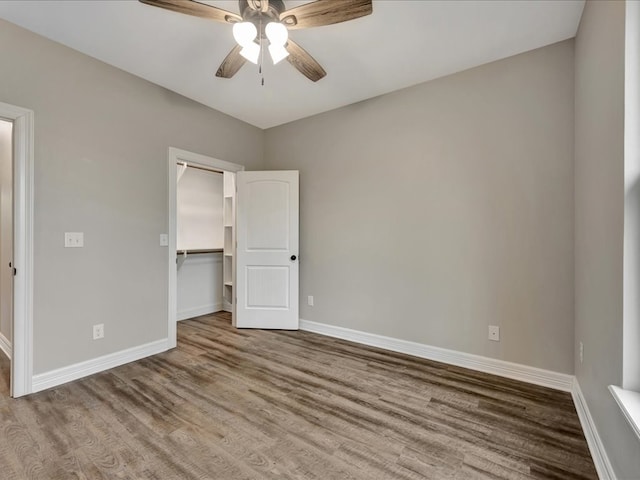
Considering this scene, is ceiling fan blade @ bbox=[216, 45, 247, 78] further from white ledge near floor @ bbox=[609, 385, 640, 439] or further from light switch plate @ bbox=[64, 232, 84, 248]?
white ledge near floor @ bbox=[609, 385, 640, 439]

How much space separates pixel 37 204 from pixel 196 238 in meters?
2.28

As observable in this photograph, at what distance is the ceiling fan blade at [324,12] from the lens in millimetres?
1563

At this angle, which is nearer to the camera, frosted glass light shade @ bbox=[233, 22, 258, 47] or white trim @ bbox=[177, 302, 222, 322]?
frosted glass light shade @ bbox=[233, 22, 258, 47]

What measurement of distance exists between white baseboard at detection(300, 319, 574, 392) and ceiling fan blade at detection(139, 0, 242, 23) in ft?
9.52

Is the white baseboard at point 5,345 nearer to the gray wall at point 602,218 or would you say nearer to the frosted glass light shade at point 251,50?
the frosted glass light shade at point 251,50

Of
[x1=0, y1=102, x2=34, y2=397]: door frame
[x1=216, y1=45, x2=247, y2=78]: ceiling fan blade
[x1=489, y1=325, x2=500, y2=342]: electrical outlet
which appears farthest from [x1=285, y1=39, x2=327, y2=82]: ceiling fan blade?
[x1=489, y1=325, x2=500, y2=342]: electrical outlet

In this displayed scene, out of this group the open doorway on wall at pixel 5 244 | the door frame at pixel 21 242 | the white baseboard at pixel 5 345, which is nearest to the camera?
the door frame at pixel 21 242

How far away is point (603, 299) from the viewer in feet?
4.79

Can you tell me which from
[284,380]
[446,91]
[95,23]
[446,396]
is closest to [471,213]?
[446,91]

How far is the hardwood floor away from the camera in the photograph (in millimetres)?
1478

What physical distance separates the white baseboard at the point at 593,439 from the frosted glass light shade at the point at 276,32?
2616 mm

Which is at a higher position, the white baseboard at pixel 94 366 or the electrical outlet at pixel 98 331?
the electrical outlet at pixel 98 331

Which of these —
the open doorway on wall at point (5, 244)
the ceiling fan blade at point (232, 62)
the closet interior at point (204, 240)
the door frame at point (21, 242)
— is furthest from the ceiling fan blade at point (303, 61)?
the open doorway on wall at point (5, 244)

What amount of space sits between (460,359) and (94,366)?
3.12 meters
